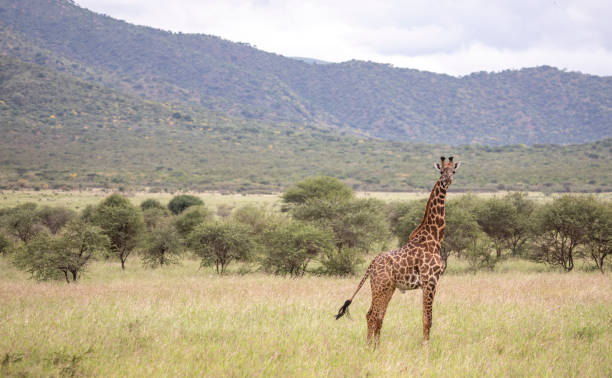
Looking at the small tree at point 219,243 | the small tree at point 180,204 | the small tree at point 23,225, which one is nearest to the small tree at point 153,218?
the small tree at point 23,225

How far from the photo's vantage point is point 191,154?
105 m

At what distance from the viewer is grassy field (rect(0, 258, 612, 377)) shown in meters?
6.01

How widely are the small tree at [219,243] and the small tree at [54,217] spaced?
17530 mm

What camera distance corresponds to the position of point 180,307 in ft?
32.0

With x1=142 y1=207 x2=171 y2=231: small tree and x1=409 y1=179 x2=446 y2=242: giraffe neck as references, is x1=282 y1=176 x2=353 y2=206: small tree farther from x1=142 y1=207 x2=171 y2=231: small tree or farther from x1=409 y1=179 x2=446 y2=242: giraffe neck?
x1=409 y1=179 x2=446 y2=242: giraffe neck

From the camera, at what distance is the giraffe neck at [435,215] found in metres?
7.08

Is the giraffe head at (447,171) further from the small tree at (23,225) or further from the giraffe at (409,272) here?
the small tree at (23,225)

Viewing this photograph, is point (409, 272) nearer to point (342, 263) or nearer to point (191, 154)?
point (342, 263)

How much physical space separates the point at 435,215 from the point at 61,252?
1578 cm

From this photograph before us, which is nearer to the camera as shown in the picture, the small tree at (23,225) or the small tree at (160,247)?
the small tree at (160,247)

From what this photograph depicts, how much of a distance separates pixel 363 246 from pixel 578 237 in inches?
382

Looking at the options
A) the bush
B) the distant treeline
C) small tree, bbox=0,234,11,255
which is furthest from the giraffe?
small tree, bbox=0,234,11,255

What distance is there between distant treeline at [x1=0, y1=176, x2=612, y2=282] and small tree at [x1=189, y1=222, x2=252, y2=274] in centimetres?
5

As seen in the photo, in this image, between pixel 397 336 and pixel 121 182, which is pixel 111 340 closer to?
pixel 397 336
